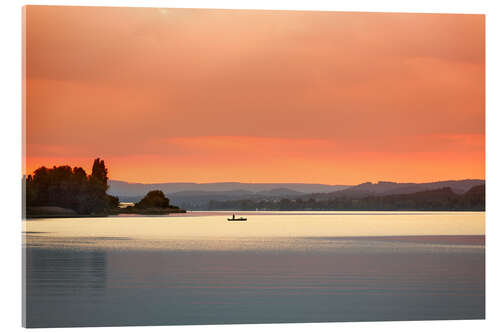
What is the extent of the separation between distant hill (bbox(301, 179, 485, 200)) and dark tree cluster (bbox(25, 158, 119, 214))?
112 inches

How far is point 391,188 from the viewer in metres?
12.8

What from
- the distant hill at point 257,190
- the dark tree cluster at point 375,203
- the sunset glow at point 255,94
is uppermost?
the sunset glow at point 255,94

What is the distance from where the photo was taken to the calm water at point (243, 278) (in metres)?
10.0

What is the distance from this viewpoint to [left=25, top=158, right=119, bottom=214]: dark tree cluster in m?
10.8

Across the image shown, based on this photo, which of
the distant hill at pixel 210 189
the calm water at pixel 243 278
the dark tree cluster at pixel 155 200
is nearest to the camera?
the calm water at pixel 243 278

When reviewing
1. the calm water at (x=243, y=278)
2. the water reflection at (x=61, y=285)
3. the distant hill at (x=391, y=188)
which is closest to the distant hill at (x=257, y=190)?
the distant hill at (x=391, y=188)

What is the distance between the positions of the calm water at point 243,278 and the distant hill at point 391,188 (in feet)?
1.29

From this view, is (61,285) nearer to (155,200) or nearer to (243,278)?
(155,200)

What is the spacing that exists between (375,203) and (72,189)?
4192mm

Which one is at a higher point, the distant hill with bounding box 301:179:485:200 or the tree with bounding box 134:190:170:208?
the distant hill with bounding box 301:179:485:200

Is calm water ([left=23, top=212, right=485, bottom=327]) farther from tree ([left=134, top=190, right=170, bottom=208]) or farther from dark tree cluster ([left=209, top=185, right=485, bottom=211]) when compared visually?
tree ([left=134, top=190, right=170, bottom=208])

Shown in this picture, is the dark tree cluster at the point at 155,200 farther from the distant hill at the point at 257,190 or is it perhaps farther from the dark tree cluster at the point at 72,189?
the dark tree cluster at the point at 72,189

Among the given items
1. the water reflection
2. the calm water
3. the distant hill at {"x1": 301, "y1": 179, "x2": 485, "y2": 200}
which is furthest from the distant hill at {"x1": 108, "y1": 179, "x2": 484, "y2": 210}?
the water reflection

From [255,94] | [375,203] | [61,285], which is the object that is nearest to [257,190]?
[255,94]
